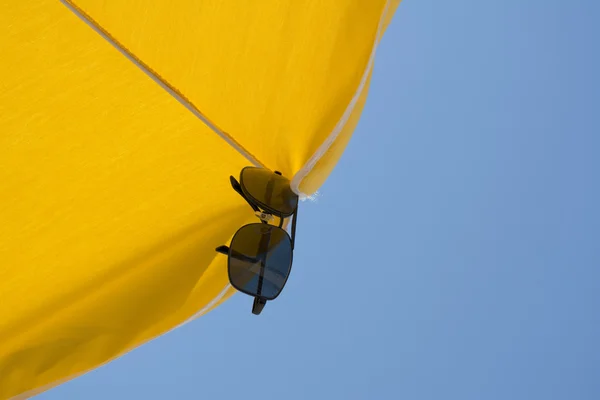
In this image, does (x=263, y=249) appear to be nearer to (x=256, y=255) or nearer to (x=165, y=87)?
(x=256, y=255)

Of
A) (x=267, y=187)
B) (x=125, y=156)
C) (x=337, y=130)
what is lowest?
(x=125, y=156)

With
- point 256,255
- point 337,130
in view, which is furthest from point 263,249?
point 337,130

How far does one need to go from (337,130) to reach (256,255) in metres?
0.28

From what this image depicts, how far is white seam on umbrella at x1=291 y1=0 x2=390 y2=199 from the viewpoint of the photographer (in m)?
1.13

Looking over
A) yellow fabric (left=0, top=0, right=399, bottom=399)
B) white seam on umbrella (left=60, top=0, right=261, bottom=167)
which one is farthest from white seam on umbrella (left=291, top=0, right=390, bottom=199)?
white seam on umbrella (left=60, top=0, right=261, bottom=167)

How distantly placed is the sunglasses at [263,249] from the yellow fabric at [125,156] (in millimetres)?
56

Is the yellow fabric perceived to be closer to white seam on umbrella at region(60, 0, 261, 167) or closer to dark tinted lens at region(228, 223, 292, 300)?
white seam on umbrella at region(60, 0, 261, 167)

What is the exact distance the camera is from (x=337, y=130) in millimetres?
1190

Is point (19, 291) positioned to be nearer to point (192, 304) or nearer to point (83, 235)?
point (83, 235)

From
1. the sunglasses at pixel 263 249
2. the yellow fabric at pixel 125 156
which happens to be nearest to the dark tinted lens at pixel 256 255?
the sunglasses at pixel 263 249

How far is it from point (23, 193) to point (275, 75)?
1.91 ft

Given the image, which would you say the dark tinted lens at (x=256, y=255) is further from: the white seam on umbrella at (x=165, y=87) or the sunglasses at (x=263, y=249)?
the white seam on umbrella at (x=165, y=87)

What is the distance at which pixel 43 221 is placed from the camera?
148cm

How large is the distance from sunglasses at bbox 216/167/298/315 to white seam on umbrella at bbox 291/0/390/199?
0.05 metres
